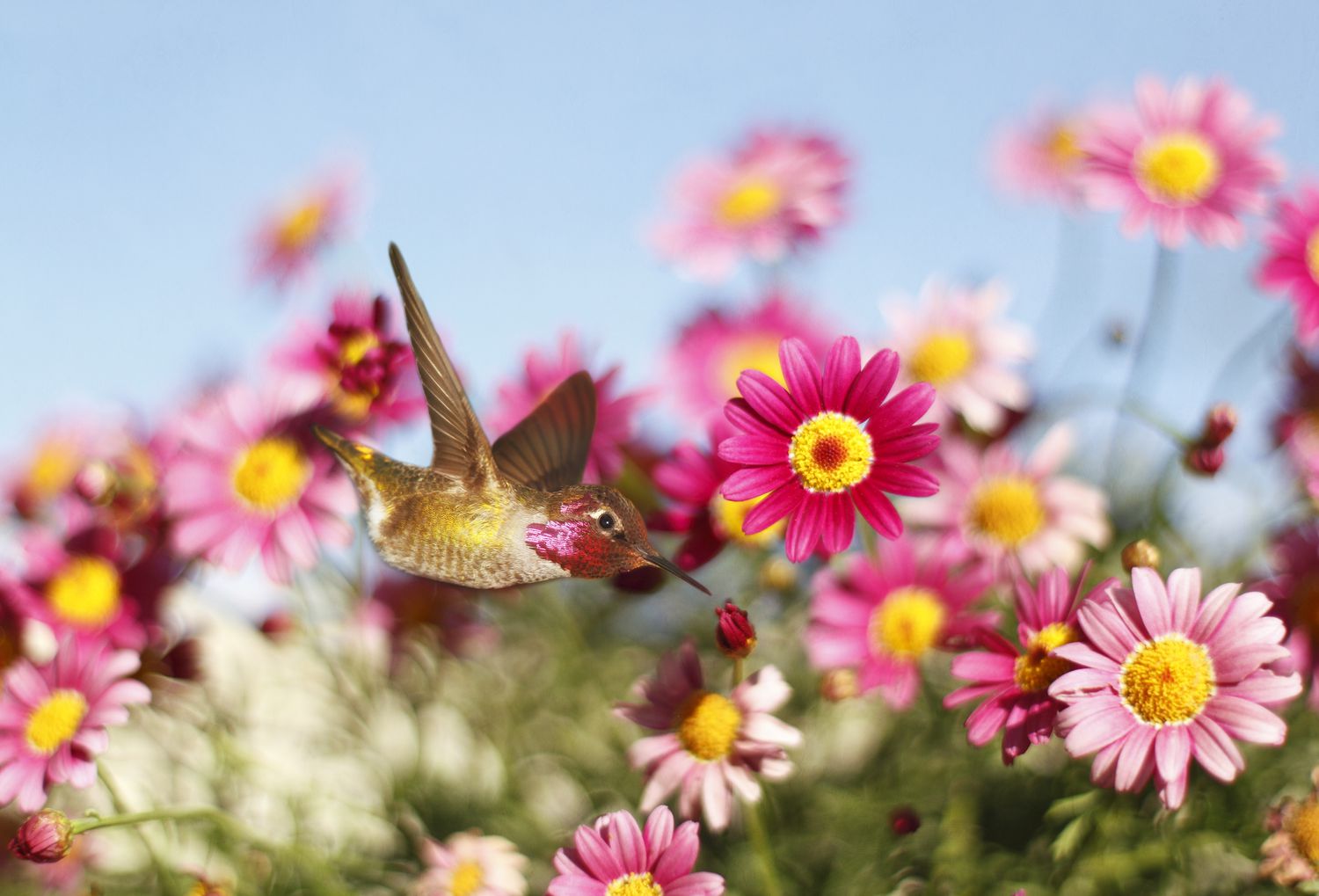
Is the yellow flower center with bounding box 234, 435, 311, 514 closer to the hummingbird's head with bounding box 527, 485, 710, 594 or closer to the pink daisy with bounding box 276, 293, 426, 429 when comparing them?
the pink daisy with bounding box 276, 293, 426, 429

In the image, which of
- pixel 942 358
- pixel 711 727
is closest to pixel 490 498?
pixel 711 727

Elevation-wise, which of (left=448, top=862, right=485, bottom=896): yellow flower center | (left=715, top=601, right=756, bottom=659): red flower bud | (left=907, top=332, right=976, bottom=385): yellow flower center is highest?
(left=715, top=601, right=756, bottom=659): red flower bud

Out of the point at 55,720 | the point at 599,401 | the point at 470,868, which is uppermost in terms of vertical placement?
the point at 599,401

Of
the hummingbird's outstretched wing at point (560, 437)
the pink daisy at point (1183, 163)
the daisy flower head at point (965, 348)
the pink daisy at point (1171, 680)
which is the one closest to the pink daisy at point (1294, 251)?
the pink daisy at point (1183, 163)

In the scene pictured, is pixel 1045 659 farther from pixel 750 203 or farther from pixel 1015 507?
pixel 750 203

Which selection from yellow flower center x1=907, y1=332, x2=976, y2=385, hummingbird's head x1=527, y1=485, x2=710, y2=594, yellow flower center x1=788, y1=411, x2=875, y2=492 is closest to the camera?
hummingbird's head x1=527, y1=485, x2=710, y2=594

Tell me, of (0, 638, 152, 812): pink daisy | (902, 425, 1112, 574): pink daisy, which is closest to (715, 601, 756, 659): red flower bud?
(0, 638, 152, 812): pink daisy
